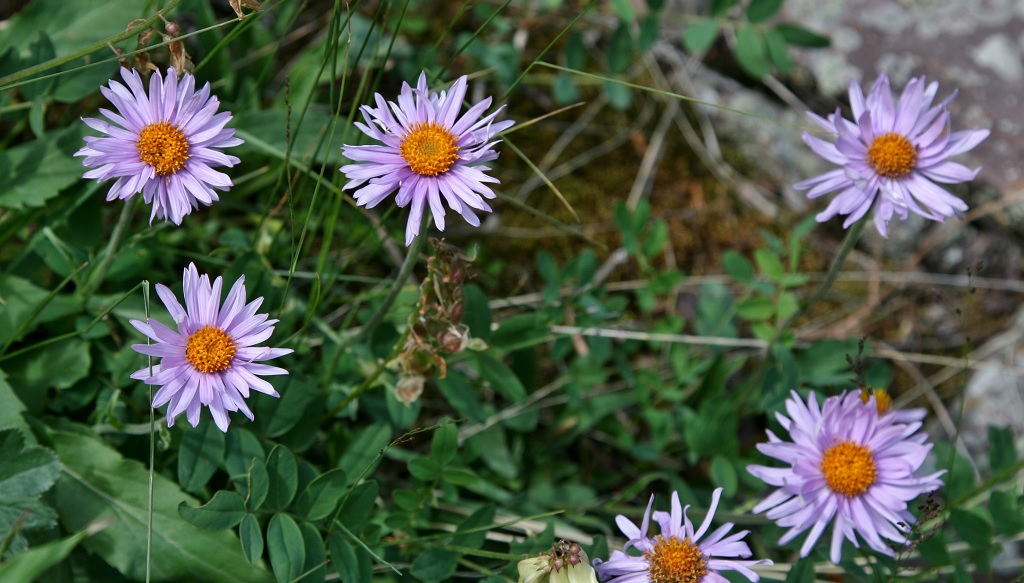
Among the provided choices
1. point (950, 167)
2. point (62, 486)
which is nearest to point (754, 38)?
point (950, 167)

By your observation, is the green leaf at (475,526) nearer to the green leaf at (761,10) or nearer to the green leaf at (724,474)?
the green leaf at (724,474)

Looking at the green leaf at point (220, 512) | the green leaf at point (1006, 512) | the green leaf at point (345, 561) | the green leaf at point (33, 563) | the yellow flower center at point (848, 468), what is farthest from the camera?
the green leaf at point (1006, 512)

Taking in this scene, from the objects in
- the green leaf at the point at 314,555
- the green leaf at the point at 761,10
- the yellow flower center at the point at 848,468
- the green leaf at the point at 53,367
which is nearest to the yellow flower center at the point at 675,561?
the yellow flower center at the point at 848,468

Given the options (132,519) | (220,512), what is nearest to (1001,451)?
(220,512)

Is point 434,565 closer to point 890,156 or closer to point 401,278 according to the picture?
point 401,278

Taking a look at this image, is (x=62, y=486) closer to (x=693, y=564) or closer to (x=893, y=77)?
(x=693, y=564)

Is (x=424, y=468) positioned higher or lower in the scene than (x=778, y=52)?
lower
